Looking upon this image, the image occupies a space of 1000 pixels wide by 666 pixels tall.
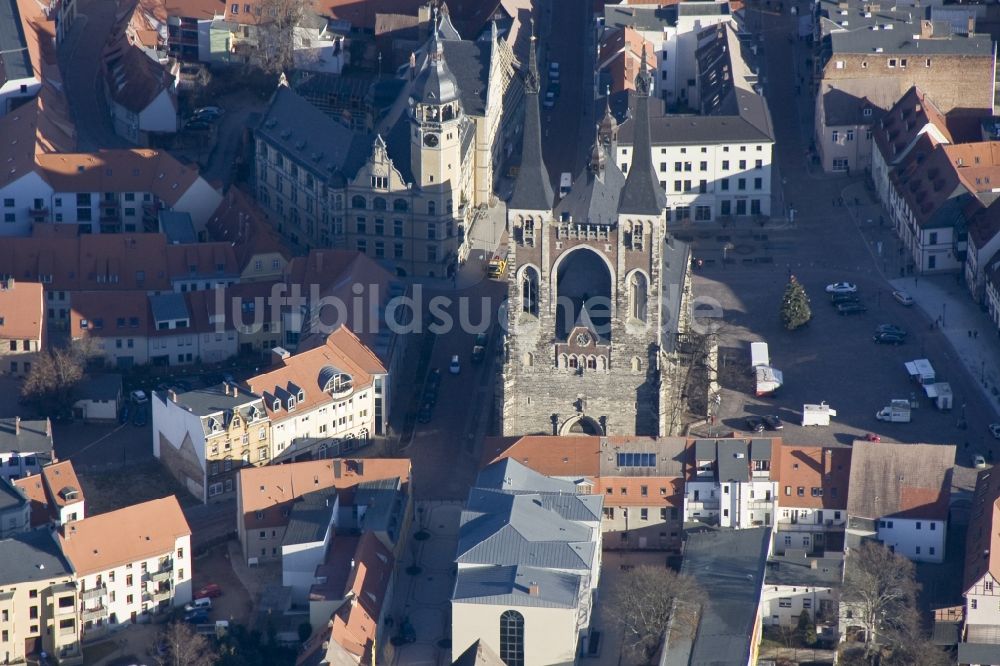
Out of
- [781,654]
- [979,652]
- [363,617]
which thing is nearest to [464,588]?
[363,617]

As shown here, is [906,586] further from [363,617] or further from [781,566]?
[363,617]

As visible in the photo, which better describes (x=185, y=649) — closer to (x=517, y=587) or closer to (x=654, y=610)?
(x=517, y=587)

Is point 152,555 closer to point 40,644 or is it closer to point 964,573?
point 40,644

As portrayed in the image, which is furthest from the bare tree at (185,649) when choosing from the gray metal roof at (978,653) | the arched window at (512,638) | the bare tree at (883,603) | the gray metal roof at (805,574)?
the gray metal roof at (978,653)

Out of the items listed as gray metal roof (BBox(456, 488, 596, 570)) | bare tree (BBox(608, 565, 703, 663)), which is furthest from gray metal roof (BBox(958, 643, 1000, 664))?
gray metal roof (BBox(456, 488, 596, 570))

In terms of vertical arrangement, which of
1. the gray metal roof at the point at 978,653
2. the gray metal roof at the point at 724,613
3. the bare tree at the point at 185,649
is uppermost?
the gray metal roof at the point at 724,613

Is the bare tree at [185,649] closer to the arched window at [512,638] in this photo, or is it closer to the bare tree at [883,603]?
the arched window at [512,638]

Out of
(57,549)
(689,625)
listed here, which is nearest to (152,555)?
(57,549)
